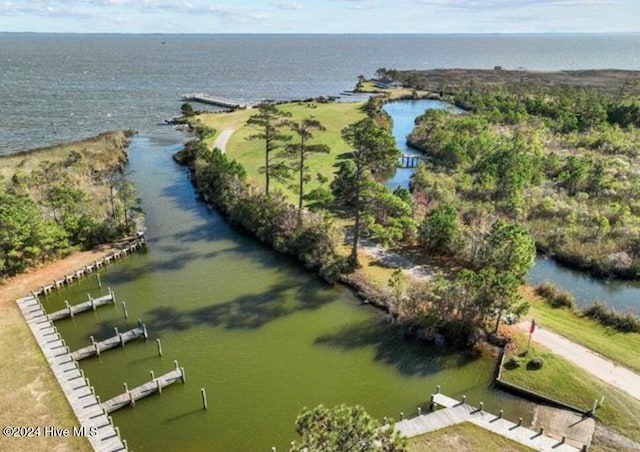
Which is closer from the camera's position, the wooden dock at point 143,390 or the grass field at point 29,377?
the grass field at point 29,377

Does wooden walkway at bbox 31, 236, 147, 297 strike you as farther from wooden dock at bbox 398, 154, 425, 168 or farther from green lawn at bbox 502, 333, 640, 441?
wooden dock at bbox 398, 154, 425, 168

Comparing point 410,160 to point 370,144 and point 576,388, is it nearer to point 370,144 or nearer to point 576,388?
point 370,144

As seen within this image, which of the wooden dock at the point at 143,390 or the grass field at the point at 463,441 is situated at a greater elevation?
the grass field at the point at 463,441

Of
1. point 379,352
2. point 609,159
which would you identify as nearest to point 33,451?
point 379,352

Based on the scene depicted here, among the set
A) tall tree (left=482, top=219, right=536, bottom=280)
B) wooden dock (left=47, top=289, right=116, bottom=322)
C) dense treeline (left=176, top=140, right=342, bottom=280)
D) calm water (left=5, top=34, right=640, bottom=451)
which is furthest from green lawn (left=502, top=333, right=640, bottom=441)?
wooden dock (left=47, top=289, right=116, bottom=322)

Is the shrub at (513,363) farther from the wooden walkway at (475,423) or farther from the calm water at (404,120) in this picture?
the calm water at (404,120)

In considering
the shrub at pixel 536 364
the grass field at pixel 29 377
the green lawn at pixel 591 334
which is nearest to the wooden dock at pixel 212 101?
the grass field at pixel 29 377

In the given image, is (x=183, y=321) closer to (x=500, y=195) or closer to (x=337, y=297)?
(x=337, y=297)
